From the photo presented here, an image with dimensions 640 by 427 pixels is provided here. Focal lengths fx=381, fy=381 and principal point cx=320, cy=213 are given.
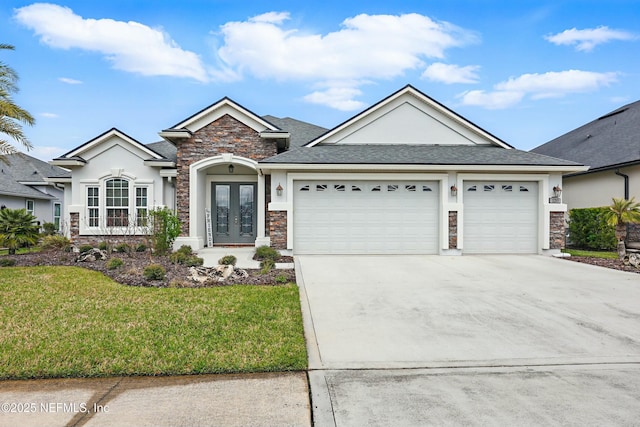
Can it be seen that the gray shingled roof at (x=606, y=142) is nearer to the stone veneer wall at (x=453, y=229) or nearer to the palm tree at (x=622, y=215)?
the palm tree at (x=622, y=215)

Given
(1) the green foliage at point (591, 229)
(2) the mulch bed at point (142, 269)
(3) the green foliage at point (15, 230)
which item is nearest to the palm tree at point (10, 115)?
(2) the mulch bed at point (142, 269)

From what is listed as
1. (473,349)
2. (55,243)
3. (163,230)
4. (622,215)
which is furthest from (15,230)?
(622,215)

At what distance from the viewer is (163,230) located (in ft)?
41.1

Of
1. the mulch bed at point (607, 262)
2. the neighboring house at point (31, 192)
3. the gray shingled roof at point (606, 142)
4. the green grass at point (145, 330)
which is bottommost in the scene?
the green grass at point (145, 330)

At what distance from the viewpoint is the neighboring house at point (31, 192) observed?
21.3 meters

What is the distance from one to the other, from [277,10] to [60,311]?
38.9 feet

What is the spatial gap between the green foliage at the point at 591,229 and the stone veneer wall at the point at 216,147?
1273 centimetres

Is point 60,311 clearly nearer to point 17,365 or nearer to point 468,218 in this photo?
point 17,365

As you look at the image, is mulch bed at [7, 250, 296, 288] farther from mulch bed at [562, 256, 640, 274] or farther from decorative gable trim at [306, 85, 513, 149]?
mulch bed at [562, 256, 640, 274]

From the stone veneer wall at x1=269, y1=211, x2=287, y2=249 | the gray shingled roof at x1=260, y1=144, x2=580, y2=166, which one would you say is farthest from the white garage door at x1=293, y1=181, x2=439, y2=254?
the gray shingled roof at x1=260, y1=144, x2=580, y2=166

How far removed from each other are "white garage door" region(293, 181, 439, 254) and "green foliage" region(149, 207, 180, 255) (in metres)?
4.13

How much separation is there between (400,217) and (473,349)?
27.6 ft

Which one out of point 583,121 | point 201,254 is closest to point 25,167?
point 201,254

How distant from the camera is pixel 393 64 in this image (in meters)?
19.6
